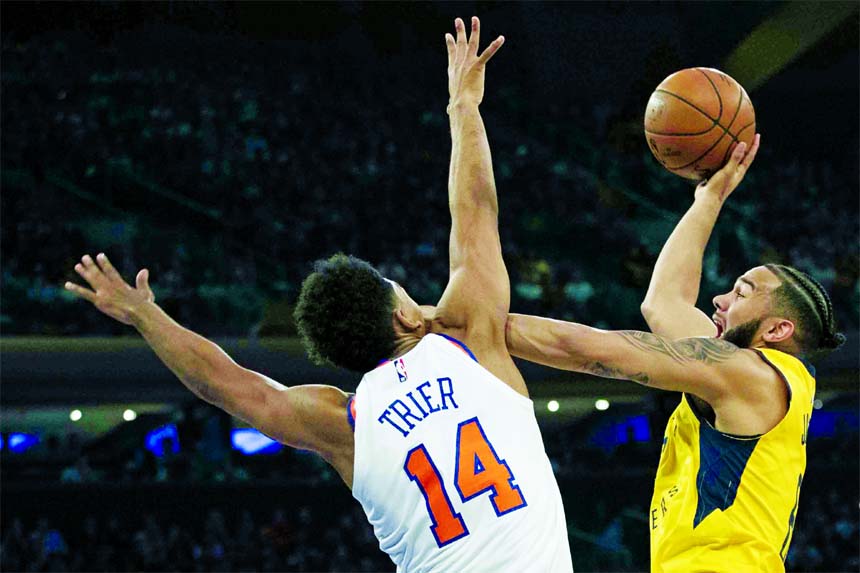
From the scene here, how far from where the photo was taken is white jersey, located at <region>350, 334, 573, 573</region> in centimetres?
276

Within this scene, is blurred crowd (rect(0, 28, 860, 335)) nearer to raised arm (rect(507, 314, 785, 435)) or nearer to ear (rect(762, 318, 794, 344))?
ear (rect(762, 318, 794, 344))

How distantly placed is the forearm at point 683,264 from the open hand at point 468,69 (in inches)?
40.8

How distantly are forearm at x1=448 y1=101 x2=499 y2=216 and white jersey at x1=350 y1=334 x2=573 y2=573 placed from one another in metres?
0.48

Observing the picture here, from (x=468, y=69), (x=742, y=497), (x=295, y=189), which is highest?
(x=295, y=189)

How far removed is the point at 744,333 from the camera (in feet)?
11.3

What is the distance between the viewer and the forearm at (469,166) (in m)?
3.14

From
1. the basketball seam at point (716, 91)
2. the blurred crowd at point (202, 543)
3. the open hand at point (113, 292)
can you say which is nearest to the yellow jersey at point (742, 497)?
the basketball seam at point (716, 91)

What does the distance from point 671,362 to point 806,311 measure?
588 mm

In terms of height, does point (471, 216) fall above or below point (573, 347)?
above

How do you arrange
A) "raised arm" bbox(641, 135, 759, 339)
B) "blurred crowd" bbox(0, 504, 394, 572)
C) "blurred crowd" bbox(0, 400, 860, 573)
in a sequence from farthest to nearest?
"blurred crowd" bbox(0, 400, 860, 573) → "blurred crowd" bbox(0, 504, 394, 572) → "raised arm" bbox(641, 135, 759, 339)

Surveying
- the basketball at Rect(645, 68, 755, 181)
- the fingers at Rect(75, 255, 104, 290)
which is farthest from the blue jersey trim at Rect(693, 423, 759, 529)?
the fingers at Rect(75, 255, 104, 290)

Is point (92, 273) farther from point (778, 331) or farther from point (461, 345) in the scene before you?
point (778, 331)

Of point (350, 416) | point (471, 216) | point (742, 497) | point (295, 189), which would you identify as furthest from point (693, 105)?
point (295, 189)

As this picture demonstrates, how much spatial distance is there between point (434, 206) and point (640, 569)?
6.43 m
